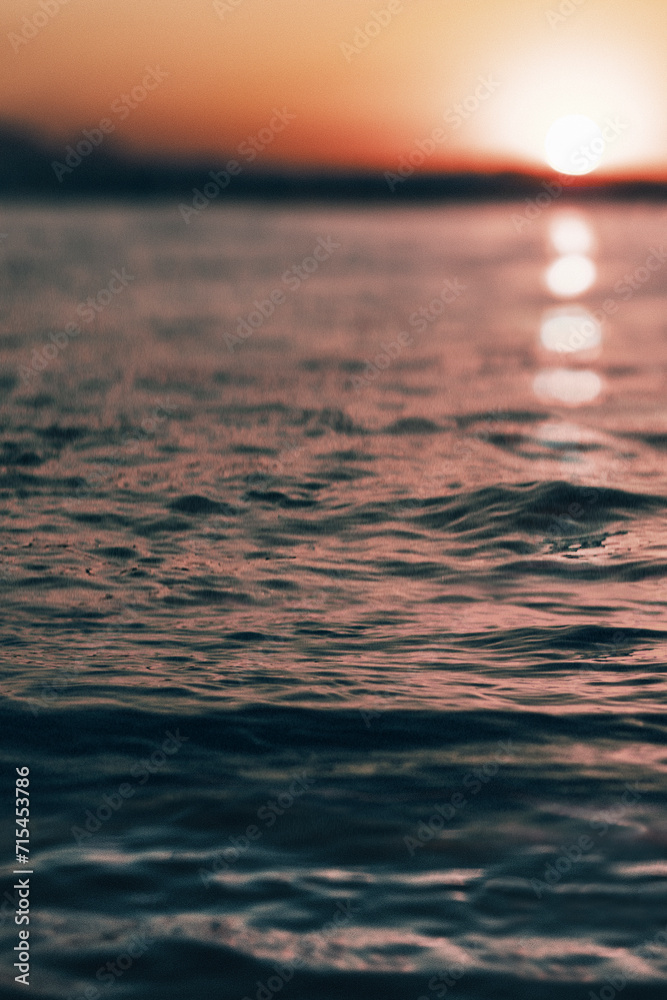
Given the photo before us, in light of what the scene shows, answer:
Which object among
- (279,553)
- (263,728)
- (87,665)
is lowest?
(263,728)

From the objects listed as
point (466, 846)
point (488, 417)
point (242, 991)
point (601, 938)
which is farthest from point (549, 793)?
point (488, 417)

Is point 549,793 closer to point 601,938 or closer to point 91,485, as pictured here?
point 601,938

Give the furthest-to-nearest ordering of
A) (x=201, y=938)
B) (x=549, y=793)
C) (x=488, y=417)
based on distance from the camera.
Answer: (x=488, y=417)
(x=549, y=793)
(x=201, y=938)

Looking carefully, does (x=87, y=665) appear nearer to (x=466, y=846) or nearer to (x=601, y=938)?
(x=466, y=846)

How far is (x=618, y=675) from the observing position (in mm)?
7934

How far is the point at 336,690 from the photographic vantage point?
765 cm

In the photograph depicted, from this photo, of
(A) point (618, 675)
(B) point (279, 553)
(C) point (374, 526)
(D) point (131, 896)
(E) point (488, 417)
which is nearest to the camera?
(D) point (131, 896)

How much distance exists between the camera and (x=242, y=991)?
463 centimetres

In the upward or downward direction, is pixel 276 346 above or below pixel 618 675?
above

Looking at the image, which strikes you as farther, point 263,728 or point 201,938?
point 263,728

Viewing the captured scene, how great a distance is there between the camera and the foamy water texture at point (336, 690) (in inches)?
195

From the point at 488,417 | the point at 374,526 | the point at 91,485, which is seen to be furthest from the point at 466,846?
the point at 488,417

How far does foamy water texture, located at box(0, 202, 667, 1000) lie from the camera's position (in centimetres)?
495

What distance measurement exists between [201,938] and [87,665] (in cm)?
347
